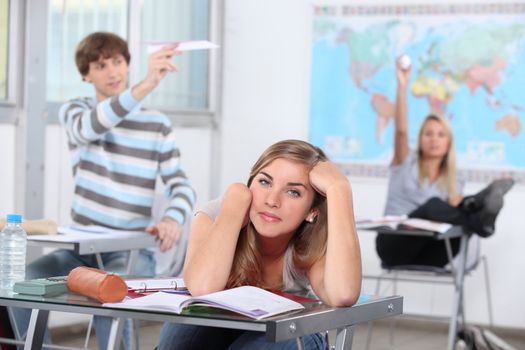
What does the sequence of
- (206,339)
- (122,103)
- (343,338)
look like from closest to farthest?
(343,338) → (206,339) → (122,103)

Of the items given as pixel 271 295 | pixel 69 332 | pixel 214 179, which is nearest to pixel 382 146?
pixel 214 179

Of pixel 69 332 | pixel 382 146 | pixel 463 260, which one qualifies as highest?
pixel 382 146

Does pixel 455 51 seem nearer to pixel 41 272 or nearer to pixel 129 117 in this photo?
pixel 129 117

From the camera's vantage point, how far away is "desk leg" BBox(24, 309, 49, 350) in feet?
7.49

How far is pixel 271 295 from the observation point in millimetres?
2096

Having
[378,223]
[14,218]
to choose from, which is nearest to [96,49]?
[378,223]

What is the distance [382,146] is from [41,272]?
3.18 metres

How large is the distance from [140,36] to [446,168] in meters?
1.89

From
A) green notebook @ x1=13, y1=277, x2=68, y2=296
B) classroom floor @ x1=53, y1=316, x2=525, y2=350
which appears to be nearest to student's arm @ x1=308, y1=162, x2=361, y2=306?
green notebook @ x1=13, y1=277, x2=68, y2=296

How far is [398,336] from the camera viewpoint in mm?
5887

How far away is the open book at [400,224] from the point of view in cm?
468

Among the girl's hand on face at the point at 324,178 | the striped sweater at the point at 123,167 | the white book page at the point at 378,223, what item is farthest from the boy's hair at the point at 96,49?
the girl's hand on face at the point at 324,178

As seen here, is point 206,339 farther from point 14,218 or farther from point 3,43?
point 3,43

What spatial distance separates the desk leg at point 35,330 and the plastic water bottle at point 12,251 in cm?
22
